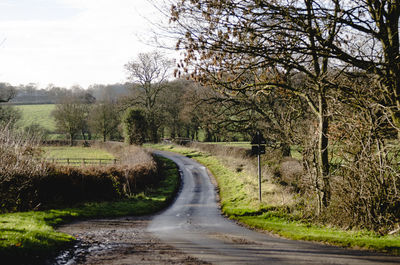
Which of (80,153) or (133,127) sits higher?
(133,127)

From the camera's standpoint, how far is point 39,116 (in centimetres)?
8338

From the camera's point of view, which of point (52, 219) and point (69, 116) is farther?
point (69, 116)

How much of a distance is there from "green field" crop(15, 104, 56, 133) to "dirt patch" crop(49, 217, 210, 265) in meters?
66.8

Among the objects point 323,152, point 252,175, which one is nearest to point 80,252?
point 323,152

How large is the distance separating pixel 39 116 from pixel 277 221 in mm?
83076

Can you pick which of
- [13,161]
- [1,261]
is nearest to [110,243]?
[1,261]

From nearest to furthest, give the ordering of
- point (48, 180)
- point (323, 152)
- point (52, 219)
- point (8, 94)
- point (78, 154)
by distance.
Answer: point (323, 152), point (52, 219), point (48, 180), point (8, 94), point (78, 154)

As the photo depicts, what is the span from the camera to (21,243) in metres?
7.93

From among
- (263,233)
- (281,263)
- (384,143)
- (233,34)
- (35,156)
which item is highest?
(233,34)

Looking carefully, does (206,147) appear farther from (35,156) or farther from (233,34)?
(233,34)

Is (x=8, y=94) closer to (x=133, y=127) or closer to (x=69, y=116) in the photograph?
(x=133, y=127)

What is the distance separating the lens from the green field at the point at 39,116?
250ft

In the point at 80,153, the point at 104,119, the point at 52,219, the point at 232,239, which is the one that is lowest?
the point at 52,219

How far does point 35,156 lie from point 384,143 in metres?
18.3
